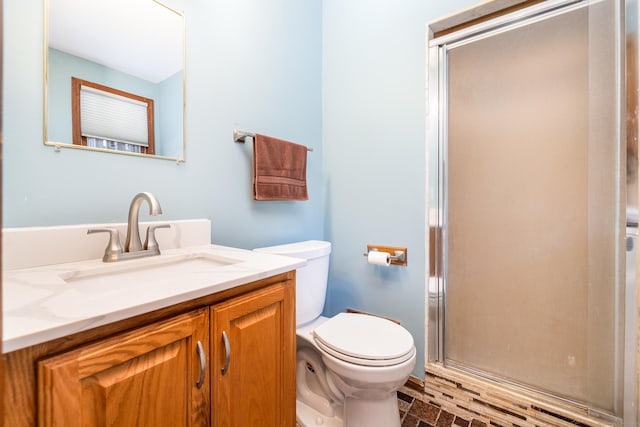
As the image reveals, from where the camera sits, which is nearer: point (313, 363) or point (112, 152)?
point (112, 152)

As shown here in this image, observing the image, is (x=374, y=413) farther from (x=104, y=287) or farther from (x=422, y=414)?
(x=104, y=287)

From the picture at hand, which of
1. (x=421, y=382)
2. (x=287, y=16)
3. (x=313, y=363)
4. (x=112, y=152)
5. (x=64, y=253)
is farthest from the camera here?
(x=287, y=16)

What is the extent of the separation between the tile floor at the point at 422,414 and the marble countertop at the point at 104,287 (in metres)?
1.07

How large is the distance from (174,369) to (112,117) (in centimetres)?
87

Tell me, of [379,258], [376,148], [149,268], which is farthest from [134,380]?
[376,148]

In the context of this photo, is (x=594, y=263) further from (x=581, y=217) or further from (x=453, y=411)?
(x=453, y=411)

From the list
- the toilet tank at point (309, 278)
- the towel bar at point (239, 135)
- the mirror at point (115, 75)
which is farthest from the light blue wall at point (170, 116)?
the toilet tank at point (309, 278)

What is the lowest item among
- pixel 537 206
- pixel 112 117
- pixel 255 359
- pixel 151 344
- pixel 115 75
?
pixel 255 359

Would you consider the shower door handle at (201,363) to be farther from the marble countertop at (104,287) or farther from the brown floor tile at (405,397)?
the brown floor tile at (405,397)

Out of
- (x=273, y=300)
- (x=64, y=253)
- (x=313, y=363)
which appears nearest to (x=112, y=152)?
(x=64, y=253)

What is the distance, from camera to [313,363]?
1.37 m

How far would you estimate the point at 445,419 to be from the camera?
4.48 feet

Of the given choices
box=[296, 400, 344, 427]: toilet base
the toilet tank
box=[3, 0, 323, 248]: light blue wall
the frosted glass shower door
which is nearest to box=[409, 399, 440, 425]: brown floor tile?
the frosted glass shower door

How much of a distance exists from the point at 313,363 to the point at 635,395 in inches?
47.1
